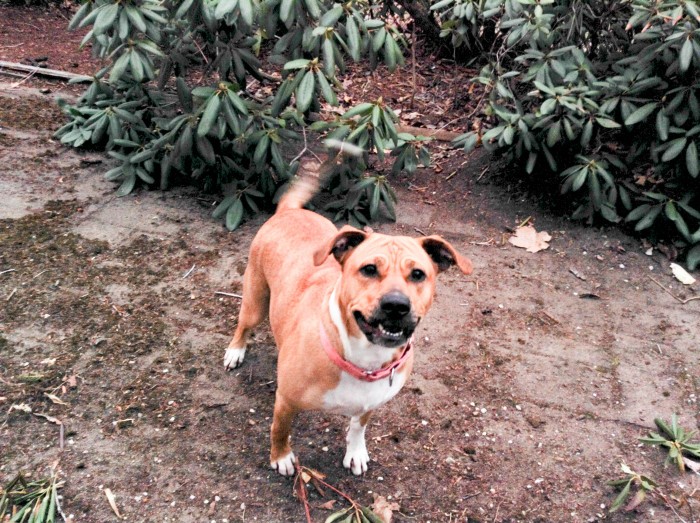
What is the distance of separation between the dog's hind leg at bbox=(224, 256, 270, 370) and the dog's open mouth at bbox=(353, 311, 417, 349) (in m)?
1.07

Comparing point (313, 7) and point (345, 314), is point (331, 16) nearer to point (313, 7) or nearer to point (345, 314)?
point (313, 7)

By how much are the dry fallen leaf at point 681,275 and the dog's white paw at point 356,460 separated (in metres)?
2.81

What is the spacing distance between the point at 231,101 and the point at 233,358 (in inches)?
71.0

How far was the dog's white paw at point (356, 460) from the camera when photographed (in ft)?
9.72

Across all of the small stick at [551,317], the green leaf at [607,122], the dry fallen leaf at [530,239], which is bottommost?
the small stick at [551,317]

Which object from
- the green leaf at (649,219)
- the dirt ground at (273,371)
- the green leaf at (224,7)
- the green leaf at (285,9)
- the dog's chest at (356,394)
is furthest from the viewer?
the green leaf at (649,219)

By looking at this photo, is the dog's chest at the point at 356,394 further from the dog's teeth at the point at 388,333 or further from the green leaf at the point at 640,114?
the green leaf at the point at 640,114

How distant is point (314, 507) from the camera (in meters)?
2.82

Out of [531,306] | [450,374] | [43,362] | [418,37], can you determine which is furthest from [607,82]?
[43,362]

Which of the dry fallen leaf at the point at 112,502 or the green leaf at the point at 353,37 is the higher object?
the green leaf at the point at 353,37

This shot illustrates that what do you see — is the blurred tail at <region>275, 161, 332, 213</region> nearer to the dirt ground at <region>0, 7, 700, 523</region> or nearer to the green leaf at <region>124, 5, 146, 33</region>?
the dirt ground at <region>0, 7, 700, 523</region>

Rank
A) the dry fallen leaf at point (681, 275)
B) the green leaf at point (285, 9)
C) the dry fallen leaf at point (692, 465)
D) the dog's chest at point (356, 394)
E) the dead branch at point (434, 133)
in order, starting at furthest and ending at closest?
the dead branch at point (434, 133) → the dry fallen leaf at point (681, 275) → the green leaf at point (285, 9) → the dry fallen leaf at point (692, 465) → the dog's chest at point (356, 394)

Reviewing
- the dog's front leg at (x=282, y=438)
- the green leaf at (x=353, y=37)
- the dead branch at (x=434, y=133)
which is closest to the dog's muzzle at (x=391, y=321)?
the dog's front leg at (x=282, y=438)

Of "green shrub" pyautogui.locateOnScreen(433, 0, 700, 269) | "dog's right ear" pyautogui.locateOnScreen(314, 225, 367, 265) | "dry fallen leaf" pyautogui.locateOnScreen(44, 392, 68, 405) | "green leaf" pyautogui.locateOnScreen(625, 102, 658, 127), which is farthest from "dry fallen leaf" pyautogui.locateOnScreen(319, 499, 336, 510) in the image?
"green leaf" pyautogui.locateOnScreen(625, 102, 658, 127)
